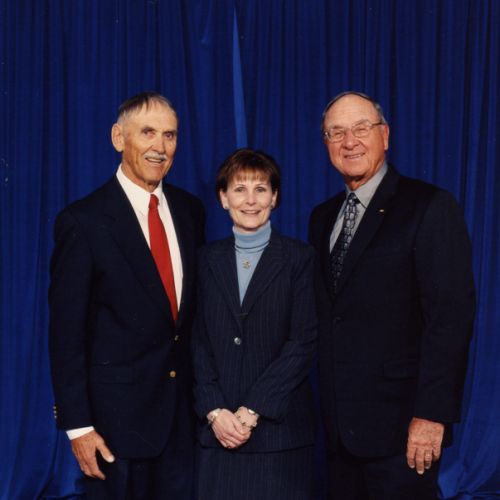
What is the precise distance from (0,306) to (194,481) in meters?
1.52

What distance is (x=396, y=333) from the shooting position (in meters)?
1.95

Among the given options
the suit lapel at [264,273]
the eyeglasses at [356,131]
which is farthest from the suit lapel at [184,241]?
the eyeglasses at [356,131]

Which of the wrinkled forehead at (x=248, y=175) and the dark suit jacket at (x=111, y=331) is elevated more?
the wrinkled forehead at (x=248, y=175)

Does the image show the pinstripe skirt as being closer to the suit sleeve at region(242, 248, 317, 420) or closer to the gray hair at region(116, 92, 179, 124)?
the suit sleeve at region(242, 248, 317, 420)

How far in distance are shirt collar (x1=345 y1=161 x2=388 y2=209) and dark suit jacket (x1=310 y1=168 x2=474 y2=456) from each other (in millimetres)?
62

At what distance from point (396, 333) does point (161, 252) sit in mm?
768

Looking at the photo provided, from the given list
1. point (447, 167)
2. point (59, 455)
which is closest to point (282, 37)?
point (447, 167)

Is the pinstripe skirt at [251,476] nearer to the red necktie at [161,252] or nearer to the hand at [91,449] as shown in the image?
the hand at [91,449]

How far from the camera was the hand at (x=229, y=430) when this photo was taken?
1.86m

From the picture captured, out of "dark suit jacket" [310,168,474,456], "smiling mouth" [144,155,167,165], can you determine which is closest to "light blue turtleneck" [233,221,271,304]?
"dark suit jacket" [310,168,474,456]

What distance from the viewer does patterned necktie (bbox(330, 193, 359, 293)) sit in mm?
2020

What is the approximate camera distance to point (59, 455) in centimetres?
318

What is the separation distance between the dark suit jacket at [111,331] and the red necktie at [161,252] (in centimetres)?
5

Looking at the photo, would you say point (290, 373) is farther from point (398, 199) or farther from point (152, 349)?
point (398, 199)
